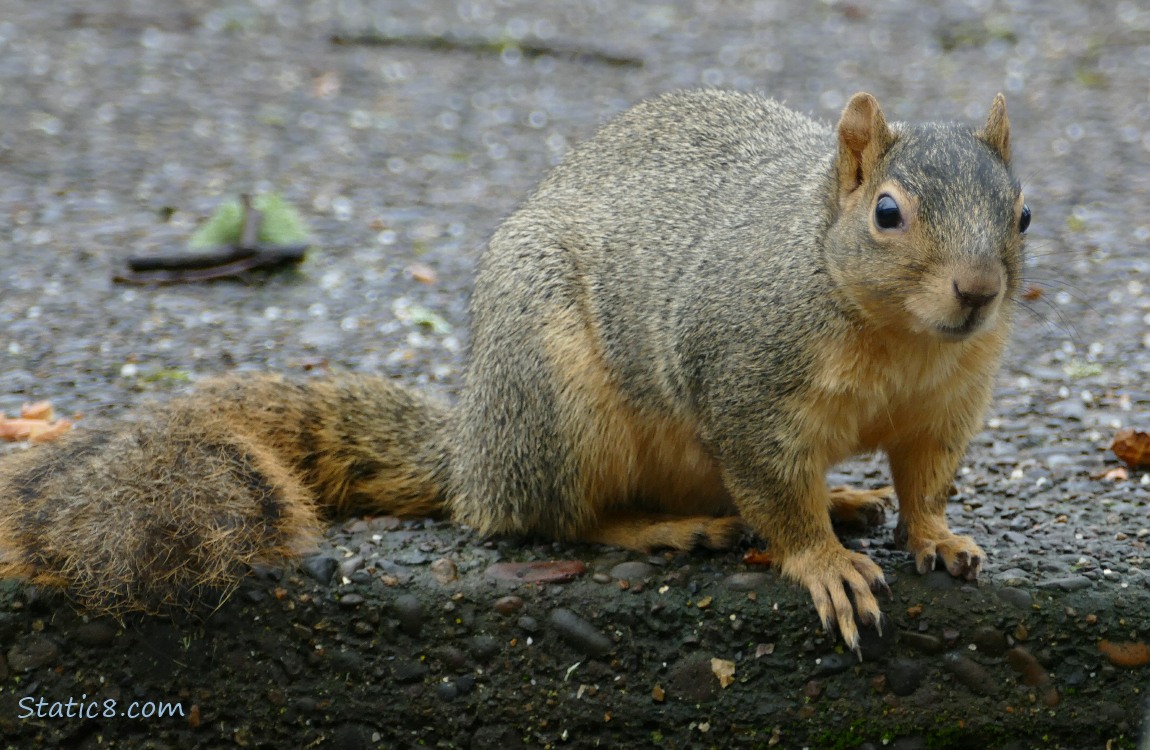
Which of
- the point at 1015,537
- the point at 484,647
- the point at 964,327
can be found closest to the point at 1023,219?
the point at 964,327

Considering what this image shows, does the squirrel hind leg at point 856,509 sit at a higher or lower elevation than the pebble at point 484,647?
higher

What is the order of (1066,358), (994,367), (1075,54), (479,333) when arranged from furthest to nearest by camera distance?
(1075,54)
(1066,358)
(479,333)
(994,367)

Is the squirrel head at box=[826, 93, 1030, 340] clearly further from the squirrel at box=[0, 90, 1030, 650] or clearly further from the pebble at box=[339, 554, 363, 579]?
the pebble at box=[339, 554, 363, 579]

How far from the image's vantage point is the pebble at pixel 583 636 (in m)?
2.88

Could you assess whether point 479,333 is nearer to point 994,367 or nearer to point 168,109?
point 994,367

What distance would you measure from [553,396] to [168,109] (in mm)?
3648

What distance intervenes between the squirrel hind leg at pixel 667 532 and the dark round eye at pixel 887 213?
2.87 ft

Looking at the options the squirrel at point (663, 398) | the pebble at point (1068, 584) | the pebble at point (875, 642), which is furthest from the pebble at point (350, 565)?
the pebble at point (1068, 584)

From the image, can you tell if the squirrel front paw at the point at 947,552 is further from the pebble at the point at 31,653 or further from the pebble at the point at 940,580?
the pebble at the point at 31,653

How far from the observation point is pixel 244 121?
19.6 ft

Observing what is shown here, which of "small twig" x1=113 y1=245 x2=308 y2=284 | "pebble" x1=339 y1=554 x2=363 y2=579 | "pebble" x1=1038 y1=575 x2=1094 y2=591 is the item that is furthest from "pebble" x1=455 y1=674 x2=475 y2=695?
"small twig" x1=113 y1=245 x2=308 y2=284

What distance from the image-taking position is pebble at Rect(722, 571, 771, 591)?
290 centimetres

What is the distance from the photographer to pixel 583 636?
2.88 metres

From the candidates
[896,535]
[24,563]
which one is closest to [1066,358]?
[896,535]
